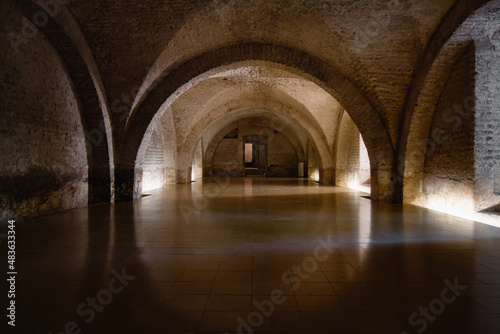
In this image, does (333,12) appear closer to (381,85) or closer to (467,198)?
(381,85)

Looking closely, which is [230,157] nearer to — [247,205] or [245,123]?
[245,123]

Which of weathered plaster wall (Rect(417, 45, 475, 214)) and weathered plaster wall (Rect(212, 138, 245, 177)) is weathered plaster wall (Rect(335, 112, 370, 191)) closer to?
weathered plaster wall (Rect(417, 45, 475, 214))

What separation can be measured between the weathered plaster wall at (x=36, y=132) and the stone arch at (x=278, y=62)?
1.08 m

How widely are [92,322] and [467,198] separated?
6174 millimetres

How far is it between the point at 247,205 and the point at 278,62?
140 inches

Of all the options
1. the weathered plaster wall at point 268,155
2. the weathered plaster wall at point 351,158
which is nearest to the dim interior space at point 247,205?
the weathered plaster wall at point 351,158

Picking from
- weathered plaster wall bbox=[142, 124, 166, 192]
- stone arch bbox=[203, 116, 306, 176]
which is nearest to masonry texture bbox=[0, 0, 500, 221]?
weathered plaster wall bbox=[142, 124, 166, 192]

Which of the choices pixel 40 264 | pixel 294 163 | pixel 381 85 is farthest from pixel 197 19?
pixel 294 163

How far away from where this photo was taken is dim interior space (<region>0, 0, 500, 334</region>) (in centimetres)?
190

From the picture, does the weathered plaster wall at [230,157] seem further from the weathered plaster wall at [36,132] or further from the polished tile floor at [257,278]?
the polished tile floor at [257,278]

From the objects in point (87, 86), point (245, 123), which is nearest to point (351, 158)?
point (245, 123)

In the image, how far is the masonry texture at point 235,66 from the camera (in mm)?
4727

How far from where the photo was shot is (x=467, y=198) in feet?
17.2

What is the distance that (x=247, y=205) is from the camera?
20.7ft
